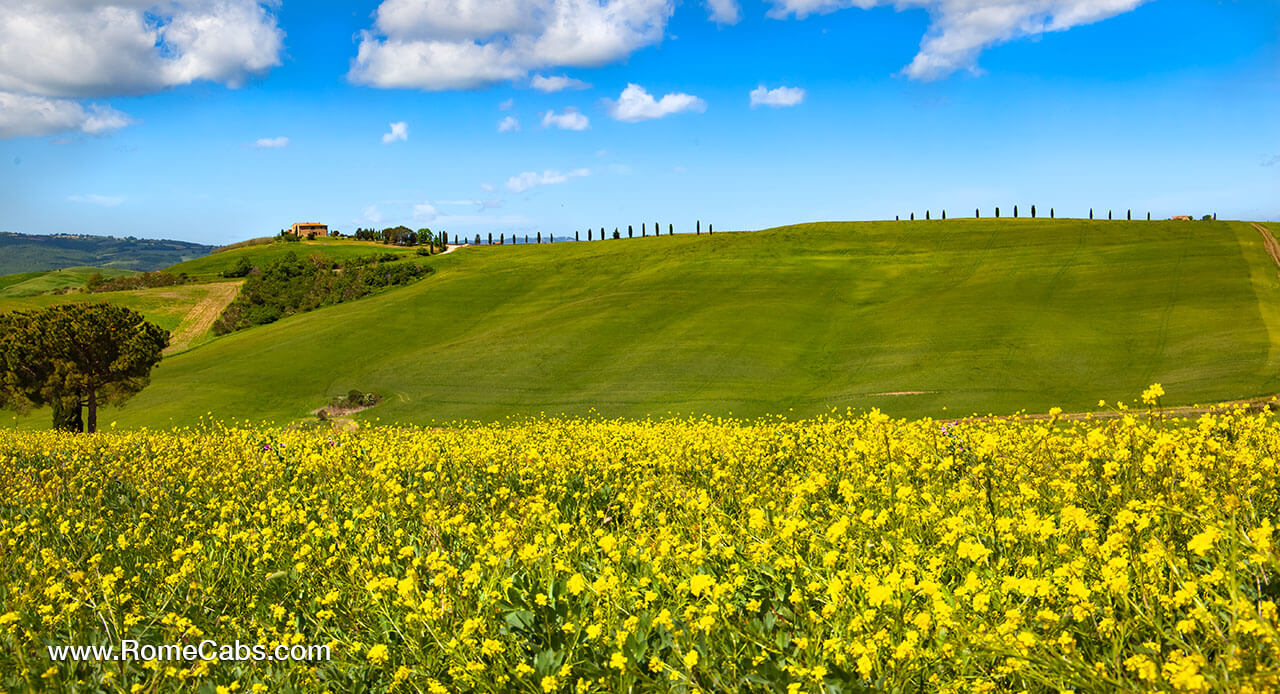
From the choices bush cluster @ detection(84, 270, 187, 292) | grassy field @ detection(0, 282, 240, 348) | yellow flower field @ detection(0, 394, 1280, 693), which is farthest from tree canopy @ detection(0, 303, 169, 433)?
bush cluster @ detection(84, 270, 187, 292)

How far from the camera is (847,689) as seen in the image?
3.83 meters

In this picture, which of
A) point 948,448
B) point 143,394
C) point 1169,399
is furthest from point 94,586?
point 143,394

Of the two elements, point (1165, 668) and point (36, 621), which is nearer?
point (1165, 668)

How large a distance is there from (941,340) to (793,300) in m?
17.5

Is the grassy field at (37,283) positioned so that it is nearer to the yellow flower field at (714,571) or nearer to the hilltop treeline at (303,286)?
the hilltop treeline at (303,286)

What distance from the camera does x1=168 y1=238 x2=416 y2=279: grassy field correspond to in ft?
429

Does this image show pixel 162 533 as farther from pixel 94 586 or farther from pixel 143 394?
pixel 143 394

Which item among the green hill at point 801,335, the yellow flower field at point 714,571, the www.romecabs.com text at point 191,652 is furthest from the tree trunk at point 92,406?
the www.romecabs.com text at point 191,652

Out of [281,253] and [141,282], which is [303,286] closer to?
[141,282]

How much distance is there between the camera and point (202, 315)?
9581 cm

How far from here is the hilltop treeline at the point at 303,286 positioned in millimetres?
91375

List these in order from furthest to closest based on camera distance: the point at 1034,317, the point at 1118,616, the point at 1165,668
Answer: the point at 1034,317, the point at 1118,616, the point at 1165,668

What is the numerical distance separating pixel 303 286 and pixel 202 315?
1227cm

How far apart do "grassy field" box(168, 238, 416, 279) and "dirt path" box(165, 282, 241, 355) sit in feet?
51.1
